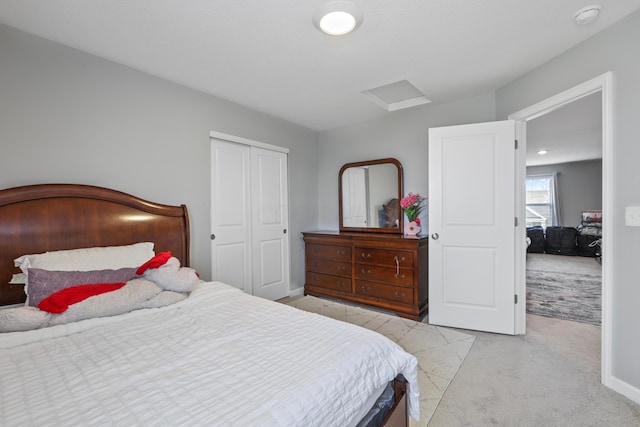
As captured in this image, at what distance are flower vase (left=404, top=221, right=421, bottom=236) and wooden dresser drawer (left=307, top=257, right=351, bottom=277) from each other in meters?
0.80

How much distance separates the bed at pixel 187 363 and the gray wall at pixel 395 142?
249 cm

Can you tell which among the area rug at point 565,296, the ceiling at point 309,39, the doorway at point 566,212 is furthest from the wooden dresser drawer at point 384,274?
the ceiling at point 309,39

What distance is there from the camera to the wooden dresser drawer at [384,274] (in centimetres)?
300

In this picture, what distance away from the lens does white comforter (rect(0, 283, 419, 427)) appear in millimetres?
771

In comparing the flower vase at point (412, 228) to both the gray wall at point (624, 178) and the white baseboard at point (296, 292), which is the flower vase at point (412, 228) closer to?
the gray wall at point (624, 178)

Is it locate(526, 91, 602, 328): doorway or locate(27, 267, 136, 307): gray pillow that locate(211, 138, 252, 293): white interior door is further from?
locate(526, 91, 602, 328): doorway

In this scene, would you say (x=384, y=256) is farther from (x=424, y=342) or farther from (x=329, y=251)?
(x=424, y=342)

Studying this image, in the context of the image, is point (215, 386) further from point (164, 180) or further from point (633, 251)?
point (633, 251)

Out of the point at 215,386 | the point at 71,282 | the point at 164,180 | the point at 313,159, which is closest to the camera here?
the point at 215,386

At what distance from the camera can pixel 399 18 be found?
1.75m

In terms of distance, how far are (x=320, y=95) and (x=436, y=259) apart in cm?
205

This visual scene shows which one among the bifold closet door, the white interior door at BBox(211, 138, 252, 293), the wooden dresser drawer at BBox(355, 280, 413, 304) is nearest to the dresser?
the wooden dresser drawer at BBox(355, 280, 413, 304)

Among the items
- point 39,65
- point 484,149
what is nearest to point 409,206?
point 484,149

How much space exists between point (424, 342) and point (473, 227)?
1161mm
